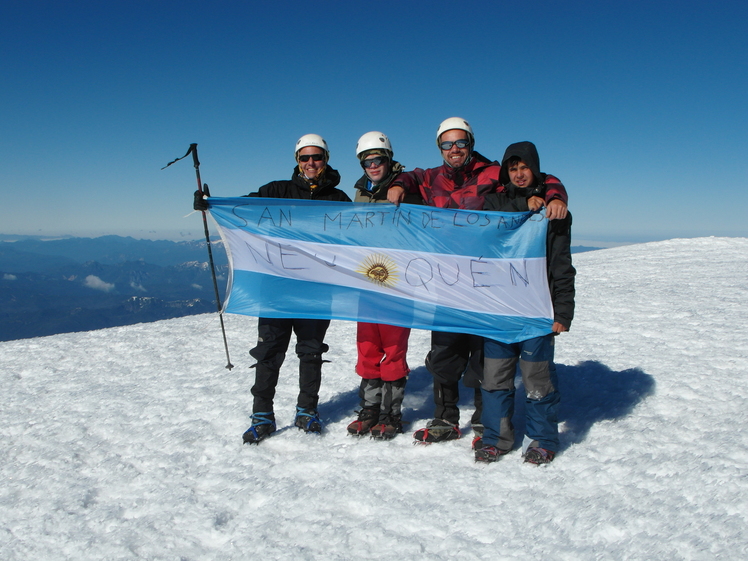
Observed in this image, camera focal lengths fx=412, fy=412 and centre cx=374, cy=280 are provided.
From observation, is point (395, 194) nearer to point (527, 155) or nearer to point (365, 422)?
point (527, 155)

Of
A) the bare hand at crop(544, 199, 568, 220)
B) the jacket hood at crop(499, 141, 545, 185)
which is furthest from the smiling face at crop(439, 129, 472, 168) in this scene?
the bare hand at crop(544, 199, 568, 220)

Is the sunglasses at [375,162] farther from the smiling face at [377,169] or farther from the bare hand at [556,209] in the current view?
the bare hand at [556,209]

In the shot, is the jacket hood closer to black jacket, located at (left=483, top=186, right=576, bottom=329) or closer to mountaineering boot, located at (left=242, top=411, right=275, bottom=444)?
black jacket, located at (left=483, top=186, right=576, bottom=329)

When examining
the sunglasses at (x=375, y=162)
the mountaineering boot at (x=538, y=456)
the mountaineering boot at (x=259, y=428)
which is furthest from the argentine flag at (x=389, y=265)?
the mountaineering boot at (x=259, y=428)

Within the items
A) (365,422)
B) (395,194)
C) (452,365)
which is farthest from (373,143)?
(365,422)

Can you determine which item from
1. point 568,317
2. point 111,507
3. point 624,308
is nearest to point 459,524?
point 568,317
